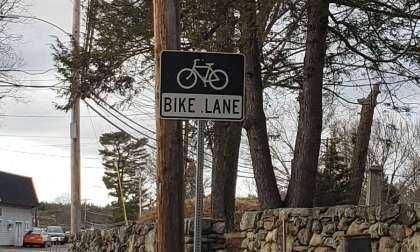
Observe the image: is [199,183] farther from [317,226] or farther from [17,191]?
[17,191]

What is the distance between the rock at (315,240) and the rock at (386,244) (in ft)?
4.30

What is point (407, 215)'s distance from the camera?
9320 millimetres

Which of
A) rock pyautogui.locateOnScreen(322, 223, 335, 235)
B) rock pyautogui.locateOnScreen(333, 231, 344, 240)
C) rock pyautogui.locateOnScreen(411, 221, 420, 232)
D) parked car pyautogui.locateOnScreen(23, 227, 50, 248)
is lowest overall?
parked car pyautogui.locateOnScreen(23, 227, 50, 248)

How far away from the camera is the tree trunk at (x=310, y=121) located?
44.2 feet

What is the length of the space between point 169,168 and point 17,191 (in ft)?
199

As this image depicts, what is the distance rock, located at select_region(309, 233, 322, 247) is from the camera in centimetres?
1084

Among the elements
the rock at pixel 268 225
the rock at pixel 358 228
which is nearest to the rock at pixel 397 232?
the rock at pixel 358 228

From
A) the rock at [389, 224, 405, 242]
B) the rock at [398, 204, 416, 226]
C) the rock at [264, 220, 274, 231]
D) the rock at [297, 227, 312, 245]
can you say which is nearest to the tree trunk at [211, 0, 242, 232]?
the rock at [264, 220, 274, 231]

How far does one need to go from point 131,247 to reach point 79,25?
10.2 meters

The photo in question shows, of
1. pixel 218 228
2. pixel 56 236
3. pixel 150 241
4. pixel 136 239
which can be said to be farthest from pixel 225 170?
pixel 56 236

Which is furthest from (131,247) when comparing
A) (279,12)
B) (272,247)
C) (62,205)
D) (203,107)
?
(62,205)

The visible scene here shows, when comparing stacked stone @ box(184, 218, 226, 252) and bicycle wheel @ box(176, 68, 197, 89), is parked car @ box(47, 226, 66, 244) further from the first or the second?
bicycle wheel @ box(176, 68, 197, 89)

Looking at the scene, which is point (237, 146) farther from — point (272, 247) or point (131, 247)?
point (272, 247)

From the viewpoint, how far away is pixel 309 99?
44.9 feet
